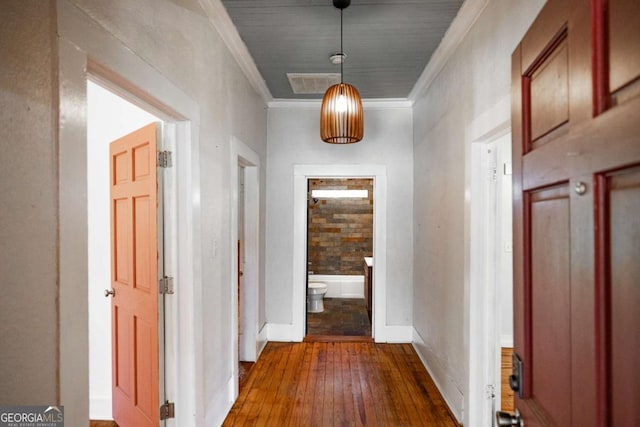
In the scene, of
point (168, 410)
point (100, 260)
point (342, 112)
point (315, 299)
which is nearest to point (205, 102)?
point (342, 112)

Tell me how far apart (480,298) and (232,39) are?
2417mm

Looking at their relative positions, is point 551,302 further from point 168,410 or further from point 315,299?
point 315,299

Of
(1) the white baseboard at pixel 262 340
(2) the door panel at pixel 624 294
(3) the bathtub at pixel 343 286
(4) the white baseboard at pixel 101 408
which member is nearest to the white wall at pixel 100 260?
(4) the white baseboard at pixel 101 408

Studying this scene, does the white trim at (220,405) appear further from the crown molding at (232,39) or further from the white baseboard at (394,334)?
the crown molding at (232,39)

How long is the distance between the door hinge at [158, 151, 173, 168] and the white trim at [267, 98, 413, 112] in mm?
2337

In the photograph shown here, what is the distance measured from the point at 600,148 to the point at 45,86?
4.24 feet

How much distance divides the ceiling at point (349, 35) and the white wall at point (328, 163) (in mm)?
668

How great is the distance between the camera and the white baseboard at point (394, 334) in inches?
160

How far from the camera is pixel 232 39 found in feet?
8.32

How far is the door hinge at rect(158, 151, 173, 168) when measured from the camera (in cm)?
192

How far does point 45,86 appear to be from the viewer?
950 mm

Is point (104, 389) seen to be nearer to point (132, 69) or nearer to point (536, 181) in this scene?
point (132, 69)

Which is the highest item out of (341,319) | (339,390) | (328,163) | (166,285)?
(328,163)

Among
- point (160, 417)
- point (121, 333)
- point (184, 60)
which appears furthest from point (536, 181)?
point (121, 333)
